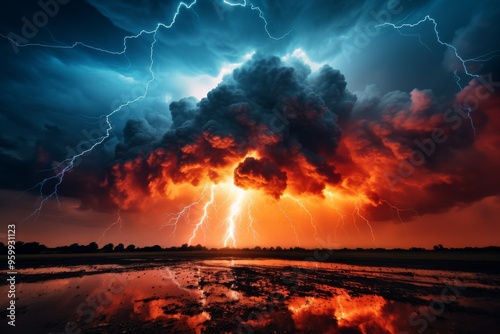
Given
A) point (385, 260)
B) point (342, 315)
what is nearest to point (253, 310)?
point (342, 315)

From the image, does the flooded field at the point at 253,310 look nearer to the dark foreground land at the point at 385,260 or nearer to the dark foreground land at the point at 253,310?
the dark foreground land at the point at 253,310

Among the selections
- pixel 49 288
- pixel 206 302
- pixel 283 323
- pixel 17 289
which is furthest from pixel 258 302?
pixel 17 289

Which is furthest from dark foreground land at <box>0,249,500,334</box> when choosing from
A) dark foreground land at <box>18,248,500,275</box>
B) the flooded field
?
dark foreground land at <box>18,248,500,275</box>

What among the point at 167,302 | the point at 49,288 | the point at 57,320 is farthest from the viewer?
the point at 49,288

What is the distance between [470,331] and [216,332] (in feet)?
28.5

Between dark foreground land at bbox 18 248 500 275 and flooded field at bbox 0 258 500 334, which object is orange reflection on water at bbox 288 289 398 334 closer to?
flooded field at bbox 0 258 500 334

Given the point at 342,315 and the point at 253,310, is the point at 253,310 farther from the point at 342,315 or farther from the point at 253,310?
the point at 342,315

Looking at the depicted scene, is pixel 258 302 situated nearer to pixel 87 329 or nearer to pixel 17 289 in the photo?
pixel 87 329

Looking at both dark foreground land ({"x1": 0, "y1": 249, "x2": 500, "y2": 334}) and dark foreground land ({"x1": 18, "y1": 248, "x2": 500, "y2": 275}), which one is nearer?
dark foreground land ({"x1": 0, "y1": 249, "x2": 500, "y2": 334})

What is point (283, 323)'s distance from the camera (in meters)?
8.67

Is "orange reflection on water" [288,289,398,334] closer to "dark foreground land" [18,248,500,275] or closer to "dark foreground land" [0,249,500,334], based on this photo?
"dark foreground land" [0,249,500,334]

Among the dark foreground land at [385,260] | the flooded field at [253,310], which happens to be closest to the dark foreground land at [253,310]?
the flooded field at [253,310]

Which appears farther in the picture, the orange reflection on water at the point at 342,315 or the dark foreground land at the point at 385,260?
the dark foreground land at the point at 385,260

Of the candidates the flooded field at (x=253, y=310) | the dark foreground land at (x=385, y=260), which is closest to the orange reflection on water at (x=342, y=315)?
the flooded field at (x=253, y=310)
